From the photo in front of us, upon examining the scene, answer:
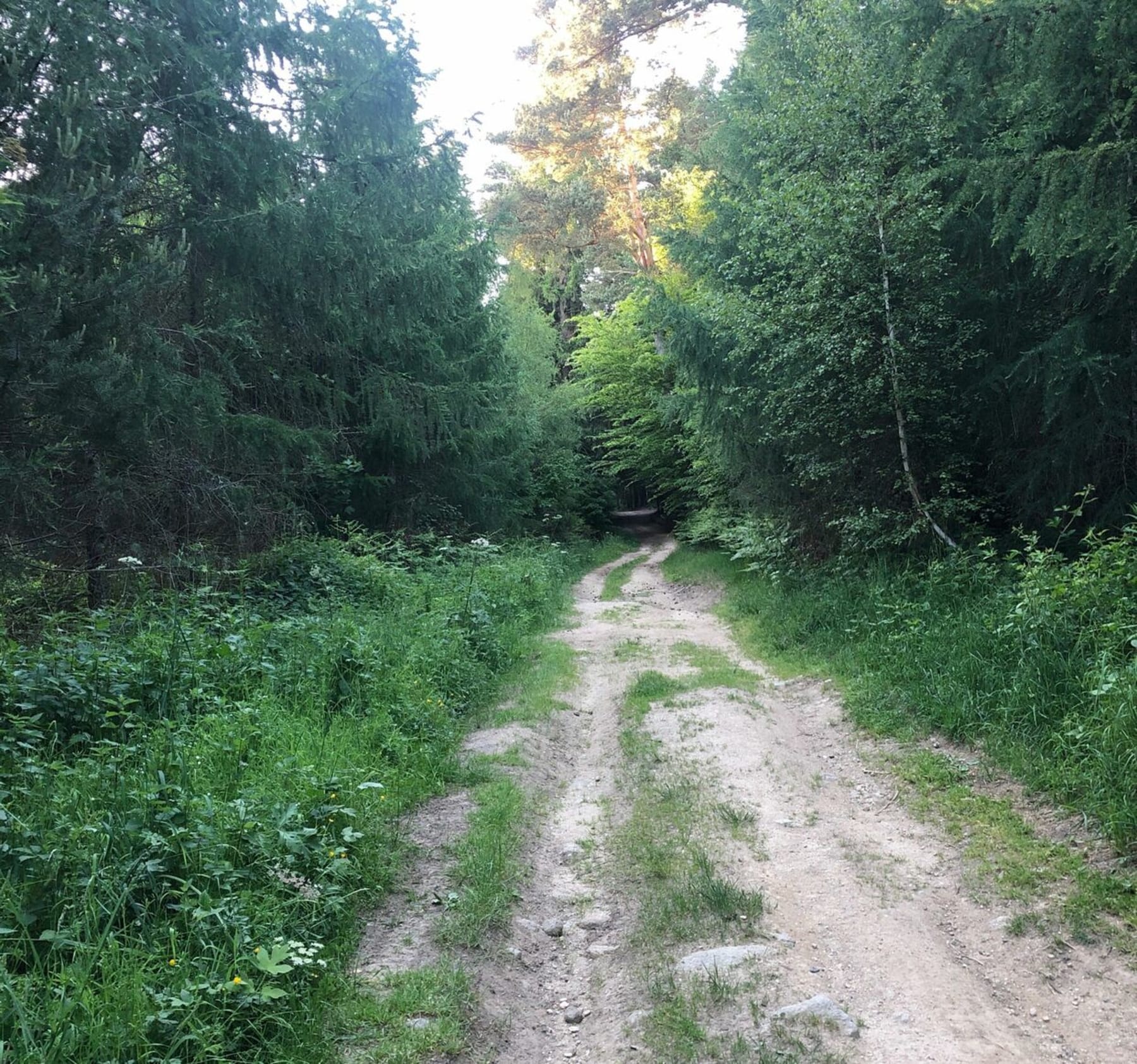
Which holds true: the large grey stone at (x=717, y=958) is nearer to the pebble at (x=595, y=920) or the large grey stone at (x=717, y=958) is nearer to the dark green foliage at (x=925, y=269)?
the pebble at (x=595, y=920)

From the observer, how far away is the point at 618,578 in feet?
70.4

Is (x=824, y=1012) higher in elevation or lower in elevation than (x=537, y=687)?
higher

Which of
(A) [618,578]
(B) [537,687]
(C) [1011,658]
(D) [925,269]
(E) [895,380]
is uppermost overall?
(D) [925,269]

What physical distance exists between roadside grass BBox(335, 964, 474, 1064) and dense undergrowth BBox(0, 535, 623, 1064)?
0.11 metres

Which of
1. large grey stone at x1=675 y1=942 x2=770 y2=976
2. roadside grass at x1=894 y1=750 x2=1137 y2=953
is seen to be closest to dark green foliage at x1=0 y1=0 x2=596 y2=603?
large grey stone at x1=675 y1=942 x2=770 y2=976

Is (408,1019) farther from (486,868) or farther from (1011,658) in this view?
(1011,658)

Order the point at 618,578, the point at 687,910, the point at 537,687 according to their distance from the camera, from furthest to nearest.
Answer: the point at 618,578
the point at 537,687
the point at 687,910

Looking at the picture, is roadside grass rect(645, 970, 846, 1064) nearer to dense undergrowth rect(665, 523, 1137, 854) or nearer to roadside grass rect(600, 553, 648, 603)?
dense undergrowth rect(665, 523, 1137, 854)

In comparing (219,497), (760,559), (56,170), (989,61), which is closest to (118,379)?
(56,170)

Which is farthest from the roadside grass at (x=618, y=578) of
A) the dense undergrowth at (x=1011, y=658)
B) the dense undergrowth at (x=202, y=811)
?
the dense undergrowth at (x=202, y=811)

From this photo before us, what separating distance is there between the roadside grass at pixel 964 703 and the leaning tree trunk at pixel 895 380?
3.11 ft

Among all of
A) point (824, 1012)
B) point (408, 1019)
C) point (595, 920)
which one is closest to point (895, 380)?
point (595, 920)

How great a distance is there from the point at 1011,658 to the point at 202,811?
6158 mm

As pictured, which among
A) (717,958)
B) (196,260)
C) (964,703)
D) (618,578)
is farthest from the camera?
(618,578)
